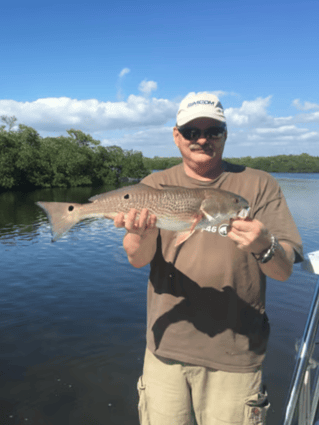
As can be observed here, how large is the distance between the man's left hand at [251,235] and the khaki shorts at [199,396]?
1.20 metres

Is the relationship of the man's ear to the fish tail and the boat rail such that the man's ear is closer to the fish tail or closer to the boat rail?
the fish tail

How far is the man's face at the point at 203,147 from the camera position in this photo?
2971mm

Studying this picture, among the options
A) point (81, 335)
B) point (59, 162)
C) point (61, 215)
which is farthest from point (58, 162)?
point (61, 215)

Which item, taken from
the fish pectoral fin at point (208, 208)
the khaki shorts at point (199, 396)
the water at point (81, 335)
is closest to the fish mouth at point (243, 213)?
the fish pectoral fin at point (208, 208)

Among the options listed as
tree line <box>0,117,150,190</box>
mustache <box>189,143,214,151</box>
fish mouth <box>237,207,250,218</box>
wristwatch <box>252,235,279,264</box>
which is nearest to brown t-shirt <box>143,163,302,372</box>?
fish mouth <box>237,207,250,218</box>

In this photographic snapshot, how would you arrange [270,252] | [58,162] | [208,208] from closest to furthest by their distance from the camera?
[270,252] → [208,208] → [58,162]

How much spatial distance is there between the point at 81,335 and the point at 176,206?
8022 mm

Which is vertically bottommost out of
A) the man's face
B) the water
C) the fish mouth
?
the water

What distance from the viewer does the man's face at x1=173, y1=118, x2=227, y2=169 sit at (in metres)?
2.97

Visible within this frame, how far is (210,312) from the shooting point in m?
2.91

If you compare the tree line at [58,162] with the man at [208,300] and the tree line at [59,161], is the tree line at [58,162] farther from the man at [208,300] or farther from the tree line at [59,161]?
the man at [208,300]

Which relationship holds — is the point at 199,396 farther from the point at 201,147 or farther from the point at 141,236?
the point at 201,147

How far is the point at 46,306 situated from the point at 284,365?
26.2 ft

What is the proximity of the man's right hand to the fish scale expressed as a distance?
0.09 m
